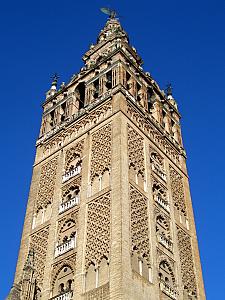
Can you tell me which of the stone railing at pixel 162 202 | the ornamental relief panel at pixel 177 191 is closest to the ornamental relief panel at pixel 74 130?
the ornamental relief panel at pixel 177 191

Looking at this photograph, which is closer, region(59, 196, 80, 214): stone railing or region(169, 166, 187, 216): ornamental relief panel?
region(59, 196, 80, 214): stone railing

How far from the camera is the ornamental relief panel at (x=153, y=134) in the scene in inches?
935

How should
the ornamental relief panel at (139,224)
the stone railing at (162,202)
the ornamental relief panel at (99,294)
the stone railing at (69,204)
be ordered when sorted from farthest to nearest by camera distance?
1. the stone railing at (162,202)
2. the stone railing at (69,204)
3. the ornamental relief panel at (139,224)
4. the ornamental relief panel at (99,294)

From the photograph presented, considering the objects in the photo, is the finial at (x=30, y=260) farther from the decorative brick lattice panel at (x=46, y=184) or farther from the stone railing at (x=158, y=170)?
the stone railing at (x=158, y=170)

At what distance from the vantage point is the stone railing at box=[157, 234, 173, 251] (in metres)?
20.1

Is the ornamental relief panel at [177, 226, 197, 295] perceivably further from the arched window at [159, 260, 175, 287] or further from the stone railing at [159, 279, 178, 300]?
the stone railing at [159, 279, 178, 300]

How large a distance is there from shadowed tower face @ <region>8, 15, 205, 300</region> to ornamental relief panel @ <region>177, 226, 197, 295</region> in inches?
2.2

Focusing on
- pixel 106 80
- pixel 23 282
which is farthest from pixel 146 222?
pixel 106 80

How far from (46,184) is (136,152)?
4564 mm

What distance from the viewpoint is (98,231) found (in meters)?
18.8

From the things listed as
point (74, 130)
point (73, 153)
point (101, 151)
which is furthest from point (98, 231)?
point (74, 130)

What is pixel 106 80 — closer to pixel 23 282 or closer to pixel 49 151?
pixel 49 151

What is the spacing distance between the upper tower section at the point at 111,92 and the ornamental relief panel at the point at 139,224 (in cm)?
588

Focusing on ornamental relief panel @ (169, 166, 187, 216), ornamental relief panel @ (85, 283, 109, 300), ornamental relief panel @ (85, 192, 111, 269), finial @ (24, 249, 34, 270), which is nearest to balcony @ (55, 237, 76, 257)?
ornamental relief panel @ (85, 192, 111, 269)
